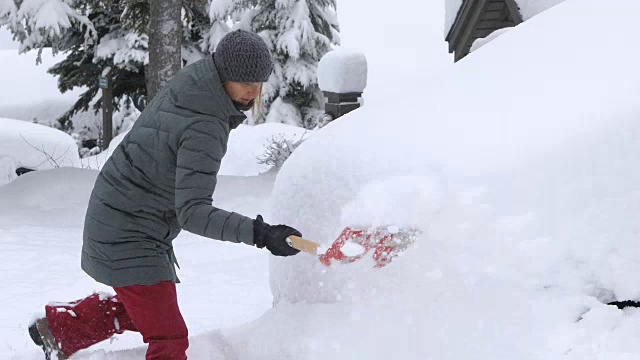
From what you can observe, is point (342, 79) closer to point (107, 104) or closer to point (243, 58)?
point (243, 58)

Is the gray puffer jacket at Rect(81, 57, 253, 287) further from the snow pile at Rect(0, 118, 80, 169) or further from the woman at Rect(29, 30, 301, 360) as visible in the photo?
the snow pile at Rect(0, 118, 80, 169)

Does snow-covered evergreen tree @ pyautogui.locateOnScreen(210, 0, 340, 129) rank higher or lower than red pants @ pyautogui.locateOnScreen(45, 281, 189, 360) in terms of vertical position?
lower

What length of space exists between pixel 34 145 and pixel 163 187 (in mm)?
7586

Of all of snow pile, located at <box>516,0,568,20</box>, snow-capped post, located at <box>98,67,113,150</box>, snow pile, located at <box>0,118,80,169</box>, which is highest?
snow pile, located at <box>516,0,568,20</box>

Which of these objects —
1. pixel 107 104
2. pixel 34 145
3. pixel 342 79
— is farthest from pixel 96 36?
pixel 342 79

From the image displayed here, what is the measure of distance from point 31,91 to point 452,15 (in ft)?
48.5

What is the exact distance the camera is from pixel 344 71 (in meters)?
8.27

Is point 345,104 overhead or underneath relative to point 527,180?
underneath

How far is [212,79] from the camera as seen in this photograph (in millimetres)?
2271

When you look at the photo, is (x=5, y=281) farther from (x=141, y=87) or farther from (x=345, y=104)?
(x=141, y=87)

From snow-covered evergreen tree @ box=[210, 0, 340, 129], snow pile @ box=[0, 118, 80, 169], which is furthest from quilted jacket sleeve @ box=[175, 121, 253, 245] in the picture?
snow-covered evergreen tree @ box=[210, 0, 340, 129]

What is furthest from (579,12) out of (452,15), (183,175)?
(452,15)

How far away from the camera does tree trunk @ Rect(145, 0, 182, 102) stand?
25.5ft

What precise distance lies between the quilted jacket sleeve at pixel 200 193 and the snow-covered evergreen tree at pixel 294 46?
12.5 metres
